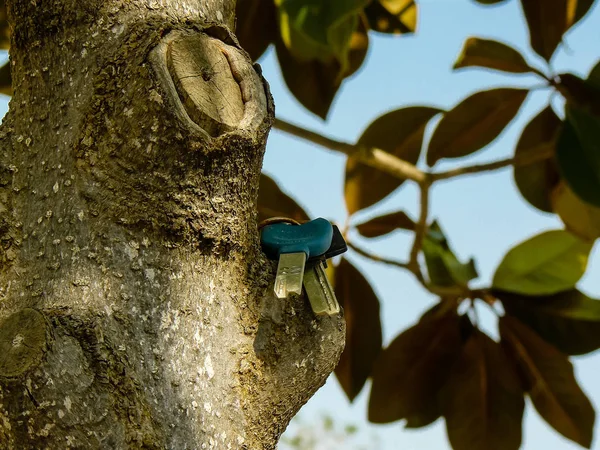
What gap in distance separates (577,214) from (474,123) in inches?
13.8

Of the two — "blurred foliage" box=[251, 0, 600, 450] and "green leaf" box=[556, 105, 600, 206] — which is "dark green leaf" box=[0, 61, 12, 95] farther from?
"green leaf" box=[556, 105, 600, 206]

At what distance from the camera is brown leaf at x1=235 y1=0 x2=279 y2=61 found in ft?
6.63

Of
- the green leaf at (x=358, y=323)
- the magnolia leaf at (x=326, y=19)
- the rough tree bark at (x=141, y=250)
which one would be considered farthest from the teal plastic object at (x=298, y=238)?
the green leaf at (x=358, y=323)

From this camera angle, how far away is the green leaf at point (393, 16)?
6.91 ft

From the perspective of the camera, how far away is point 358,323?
2.06 metres

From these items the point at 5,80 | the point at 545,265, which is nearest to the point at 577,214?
the point at 545,265

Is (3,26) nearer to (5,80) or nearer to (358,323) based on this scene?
(5,80)

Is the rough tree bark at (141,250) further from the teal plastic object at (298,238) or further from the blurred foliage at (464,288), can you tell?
the blurred foliage at (464,288)

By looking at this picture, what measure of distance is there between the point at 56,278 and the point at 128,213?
0.09 m

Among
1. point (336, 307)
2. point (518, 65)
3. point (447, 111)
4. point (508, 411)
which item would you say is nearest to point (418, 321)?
point (508, 411)

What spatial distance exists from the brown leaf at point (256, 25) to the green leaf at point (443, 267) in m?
0.66

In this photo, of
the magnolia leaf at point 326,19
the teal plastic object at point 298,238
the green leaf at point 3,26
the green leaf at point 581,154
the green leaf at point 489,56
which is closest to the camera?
the teal plastic object at point 298,238

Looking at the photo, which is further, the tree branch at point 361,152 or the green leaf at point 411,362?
the green leaf at point 411,362

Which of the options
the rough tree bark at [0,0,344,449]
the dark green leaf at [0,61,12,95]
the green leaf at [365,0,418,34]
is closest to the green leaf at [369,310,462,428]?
the green leaf at [365,0,418,34]
